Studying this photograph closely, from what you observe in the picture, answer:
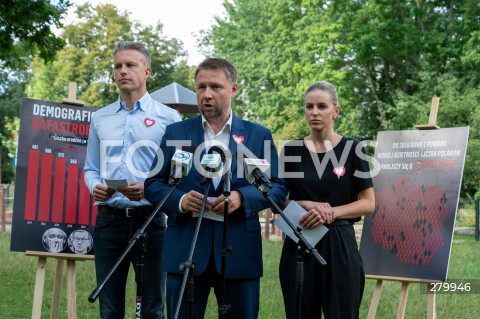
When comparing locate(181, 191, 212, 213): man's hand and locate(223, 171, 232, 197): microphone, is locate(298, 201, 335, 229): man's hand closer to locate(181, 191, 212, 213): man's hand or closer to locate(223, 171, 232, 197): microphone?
locate(181, 191, 212, 213): man's hand

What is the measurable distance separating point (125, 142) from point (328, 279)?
5.25ft

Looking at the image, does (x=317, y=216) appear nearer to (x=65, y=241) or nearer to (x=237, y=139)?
(x=237, y=139)

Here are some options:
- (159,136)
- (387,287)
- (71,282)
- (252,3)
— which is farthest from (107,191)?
(252,3)

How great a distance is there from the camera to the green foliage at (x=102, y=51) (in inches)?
1452

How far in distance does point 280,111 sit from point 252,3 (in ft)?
26.2

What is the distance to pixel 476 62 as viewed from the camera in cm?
2420

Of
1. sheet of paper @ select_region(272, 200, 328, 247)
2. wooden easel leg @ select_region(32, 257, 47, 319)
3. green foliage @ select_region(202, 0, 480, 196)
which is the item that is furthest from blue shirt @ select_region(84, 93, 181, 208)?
green foliage @ select_region(202, 0, 480, 196)

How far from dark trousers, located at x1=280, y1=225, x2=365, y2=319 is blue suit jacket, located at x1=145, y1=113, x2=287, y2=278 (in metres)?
0.51

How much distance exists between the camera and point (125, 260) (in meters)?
4.69

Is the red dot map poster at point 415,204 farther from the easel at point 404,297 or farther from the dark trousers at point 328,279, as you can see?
the dark trousers at point 328,279

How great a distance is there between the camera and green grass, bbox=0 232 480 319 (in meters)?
8.45

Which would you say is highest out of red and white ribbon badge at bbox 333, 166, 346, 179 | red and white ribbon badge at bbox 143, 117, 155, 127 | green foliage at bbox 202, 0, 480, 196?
green foliage at bbox 202, 0, 480, 196

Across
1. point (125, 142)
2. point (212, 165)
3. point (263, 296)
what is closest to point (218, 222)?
point (212, 165)

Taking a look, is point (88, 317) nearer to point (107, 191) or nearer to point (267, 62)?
point (107, 191)
